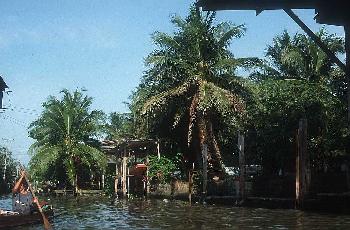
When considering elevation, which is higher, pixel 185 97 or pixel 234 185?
pixel 185 97

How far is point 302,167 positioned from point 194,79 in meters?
10.1

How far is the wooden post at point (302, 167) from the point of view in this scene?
1819 centimetres

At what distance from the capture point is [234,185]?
2419cm

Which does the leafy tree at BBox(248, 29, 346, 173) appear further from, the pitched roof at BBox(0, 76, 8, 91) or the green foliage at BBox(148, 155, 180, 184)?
the pitched roof at BBox(0, 76, 8, 91)

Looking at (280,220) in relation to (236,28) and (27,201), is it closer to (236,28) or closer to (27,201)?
(27,201)

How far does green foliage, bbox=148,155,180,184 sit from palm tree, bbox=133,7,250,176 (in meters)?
2.04

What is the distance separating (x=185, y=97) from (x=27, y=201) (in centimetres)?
1302

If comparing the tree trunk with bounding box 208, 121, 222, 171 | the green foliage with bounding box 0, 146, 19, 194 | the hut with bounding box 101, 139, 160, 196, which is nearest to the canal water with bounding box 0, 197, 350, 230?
the tree trunk with bounding box 208, 121, 222, 171

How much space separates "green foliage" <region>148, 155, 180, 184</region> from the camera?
95.1ft

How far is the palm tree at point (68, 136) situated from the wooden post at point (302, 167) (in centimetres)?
2298

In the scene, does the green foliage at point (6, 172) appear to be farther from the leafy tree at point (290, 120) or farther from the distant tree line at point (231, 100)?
the leafy tree at point (290, 120)

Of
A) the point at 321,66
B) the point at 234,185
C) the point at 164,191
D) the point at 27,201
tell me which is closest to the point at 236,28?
the point at 321,66

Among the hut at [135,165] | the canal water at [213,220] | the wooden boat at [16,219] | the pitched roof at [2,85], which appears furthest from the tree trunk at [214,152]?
the pitched roof at [2,85]

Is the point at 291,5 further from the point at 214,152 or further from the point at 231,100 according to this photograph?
the point at 214,152
